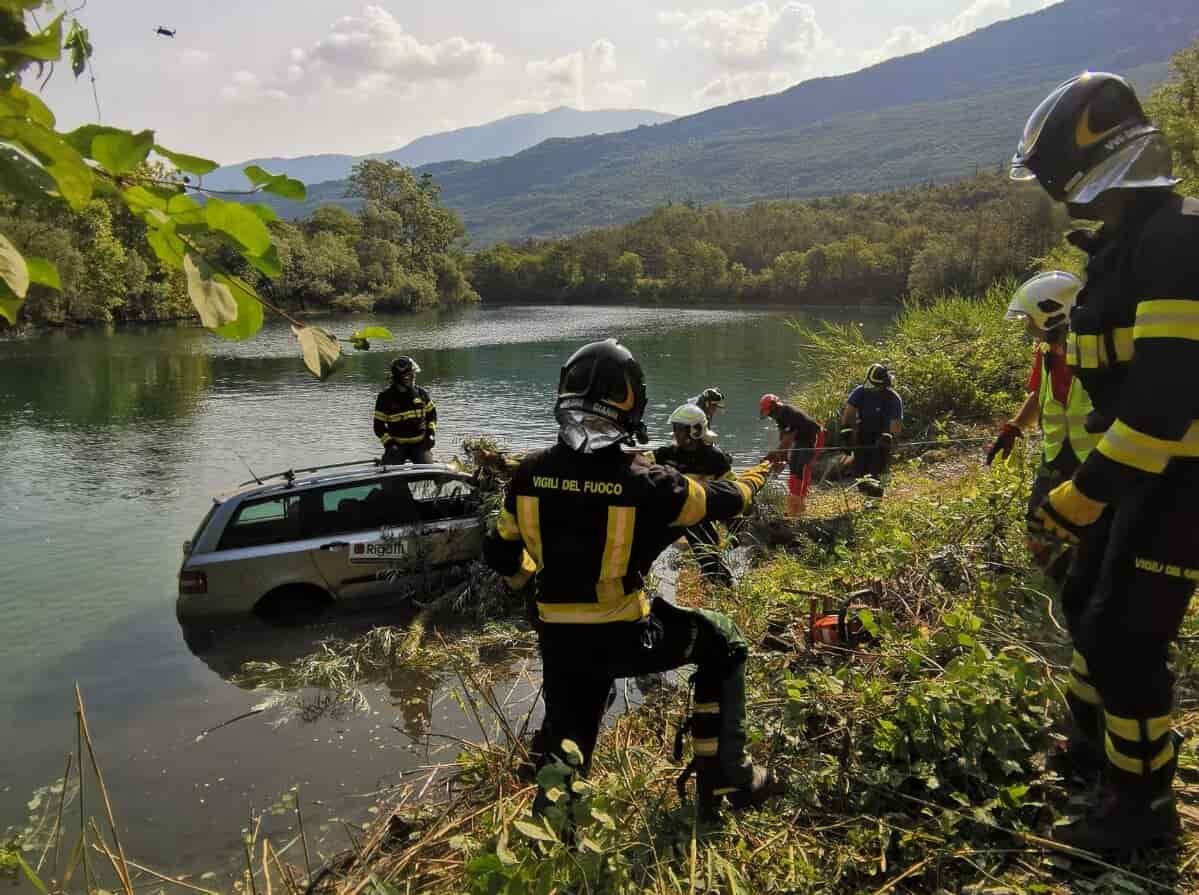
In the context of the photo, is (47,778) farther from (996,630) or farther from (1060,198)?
(1060,198)

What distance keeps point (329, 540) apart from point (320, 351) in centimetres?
724

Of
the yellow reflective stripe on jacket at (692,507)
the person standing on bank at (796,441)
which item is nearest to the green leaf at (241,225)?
the yellow reflective stripe on jacket at (692,507)

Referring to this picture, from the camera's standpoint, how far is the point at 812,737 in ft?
11.4

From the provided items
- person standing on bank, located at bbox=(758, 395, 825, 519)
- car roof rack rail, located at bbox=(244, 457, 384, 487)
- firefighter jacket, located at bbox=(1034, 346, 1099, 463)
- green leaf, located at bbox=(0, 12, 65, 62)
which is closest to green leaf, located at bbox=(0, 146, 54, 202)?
green leaf, located at bbox=(0, 12, 65, 62)

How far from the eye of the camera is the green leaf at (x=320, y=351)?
1.26 m

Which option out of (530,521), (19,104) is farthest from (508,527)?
(19,104)

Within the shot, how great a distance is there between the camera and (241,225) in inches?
46.0

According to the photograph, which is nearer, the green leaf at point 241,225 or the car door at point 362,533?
the green leaf at point 241,225

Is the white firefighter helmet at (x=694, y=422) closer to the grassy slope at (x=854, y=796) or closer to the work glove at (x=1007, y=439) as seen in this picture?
the work glove at (x=1007, y=439)

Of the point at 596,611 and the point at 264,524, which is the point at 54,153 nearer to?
the point at 596,611

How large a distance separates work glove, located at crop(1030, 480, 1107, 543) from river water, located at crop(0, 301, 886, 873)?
7.45 feet

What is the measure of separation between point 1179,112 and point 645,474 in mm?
28403

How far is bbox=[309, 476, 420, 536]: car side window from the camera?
8.09m

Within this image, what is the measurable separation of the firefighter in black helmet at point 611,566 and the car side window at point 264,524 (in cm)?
536
